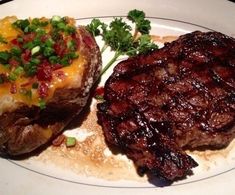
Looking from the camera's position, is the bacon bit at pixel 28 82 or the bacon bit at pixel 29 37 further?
the bacon bit at pixel 29 37

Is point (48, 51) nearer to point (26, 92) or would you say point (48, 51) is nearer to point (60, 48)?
point (60, 48)

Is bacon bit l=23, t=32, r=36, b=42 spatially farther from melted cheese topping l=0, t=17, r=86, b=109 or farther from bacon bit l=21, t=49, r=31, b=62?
melted cheese topping l=0, t=17, r=86, b=109

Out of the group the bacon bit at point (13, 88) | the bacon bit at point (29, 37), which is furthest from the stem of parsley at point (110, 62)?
the bacon bit at point (13, 88)

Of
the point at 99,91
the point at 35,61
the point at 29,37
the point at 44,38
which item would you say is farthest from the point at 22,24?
the point at 99,91

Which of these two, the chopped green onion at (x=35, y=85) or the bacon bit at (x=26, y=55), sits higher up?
the bacon bit at (x=26, y=55)

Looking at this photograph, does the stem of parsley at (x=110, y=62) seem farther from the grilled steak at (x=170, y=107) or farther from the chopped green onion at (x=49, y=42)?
the chopped green onion at (x=49, y=42)

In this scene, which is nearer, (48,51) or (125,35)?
(48,51)

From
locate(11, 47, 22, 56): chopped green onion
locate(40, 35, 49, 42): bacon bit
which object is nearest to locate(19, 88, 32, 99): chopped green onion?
locate(11, 47, 22, 56): chopped green onion
